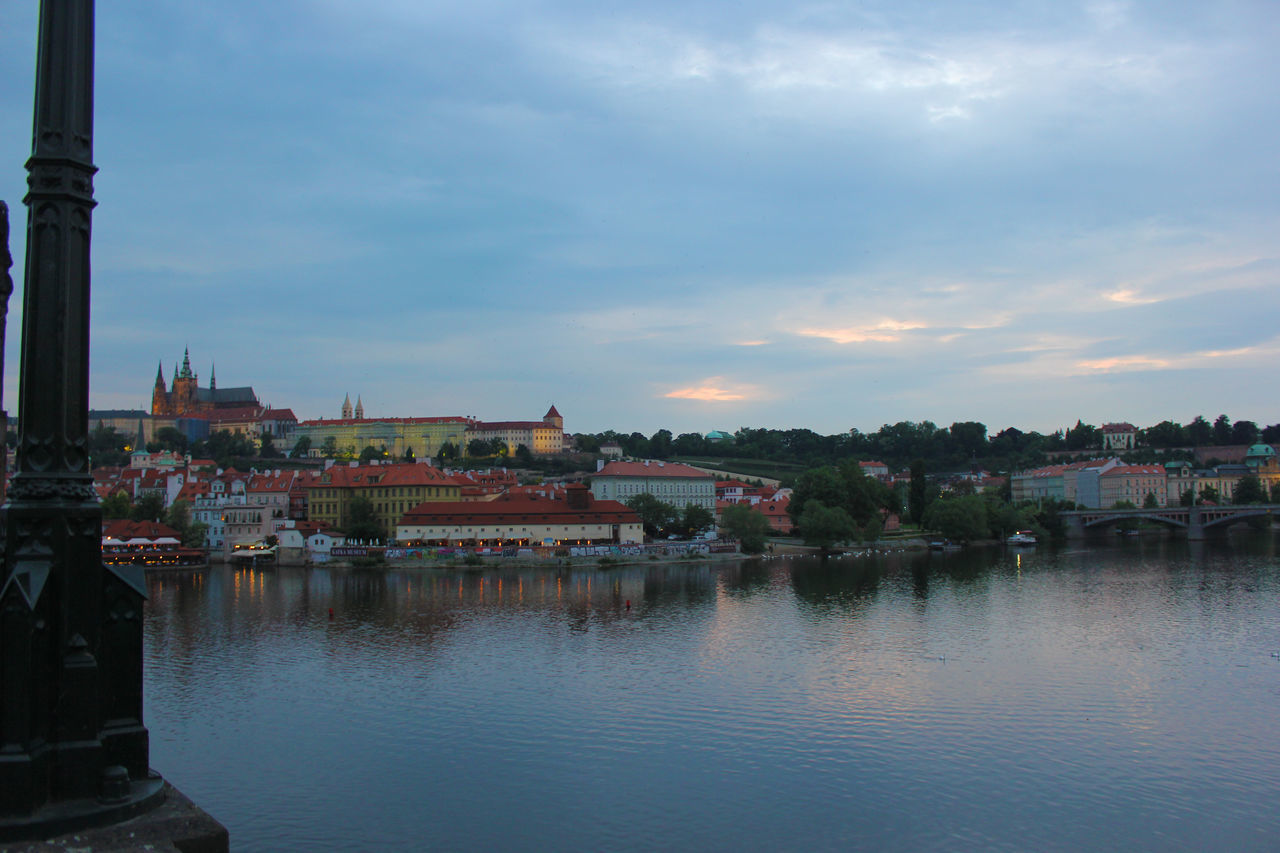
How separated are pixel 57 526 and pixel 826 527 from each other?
49.3 metres

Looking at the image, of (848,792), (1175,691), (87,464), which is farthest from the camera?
(1175,691)

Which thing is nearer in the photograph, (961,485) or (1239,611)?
(1239,611)

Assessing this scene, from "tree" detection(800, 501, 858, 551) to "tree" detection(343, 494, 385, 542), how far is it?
22139mm

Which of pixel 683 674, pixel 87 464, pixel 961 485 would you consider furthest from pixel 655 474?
pixel 87 464

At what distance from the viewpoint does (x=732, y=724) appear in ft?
48.1

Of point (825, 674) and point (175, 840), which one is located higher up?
point (175, 840)

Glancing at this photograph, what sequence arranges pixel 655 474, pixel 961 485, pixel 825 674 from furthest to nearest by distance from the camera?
pixel 961 485 < pixel 655 474 < pixel 825 674

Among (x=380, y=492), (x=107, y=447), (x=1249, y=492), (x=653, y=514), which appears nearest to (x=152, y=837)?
(x=380, y=492)

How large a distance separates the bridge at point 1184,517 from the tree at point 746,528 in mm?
24161

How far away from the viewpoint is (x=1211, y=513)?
61.7 m

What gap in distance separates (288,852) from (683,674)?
9318 mm

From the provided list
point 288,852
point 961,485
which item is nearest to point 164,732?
point 288,852

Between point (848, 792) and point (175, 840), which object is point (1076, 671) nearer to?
point (848, 792)

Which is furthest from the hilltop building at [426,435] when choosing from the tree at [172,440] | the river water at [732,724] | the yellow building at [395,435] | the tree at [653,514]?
the river water at [732,724]
